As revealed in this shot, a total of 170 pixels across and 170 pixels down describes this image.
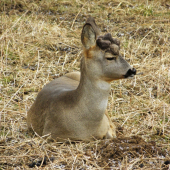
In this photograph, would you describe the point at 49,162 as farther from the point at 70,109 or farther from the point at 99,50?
the point at 99,50

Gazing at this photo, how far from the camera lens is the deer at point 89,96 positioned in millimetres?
3793

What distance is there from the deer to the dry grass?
0.17 m

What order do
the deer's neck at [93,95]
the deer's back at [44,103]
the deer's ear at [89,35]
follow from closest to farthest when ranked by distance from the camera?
the deer's ear at [89,35] → the deer's neck at [93,95] → the deer's back at [44,103]

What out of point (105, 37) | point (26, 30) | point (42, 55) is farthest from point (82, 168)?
point (26, 30)

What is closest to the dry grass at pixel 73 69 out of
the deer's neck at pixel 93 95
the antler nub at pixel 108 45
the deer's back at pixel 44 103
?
the deer's back at pixel 44 103

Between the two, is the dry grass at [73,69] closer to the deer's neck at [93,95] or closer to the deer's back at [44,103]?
the deer's back at [44,103]

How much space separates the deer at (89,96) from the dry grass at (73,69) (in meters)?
0.17

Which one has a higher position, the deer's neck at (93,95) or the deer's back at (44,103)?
the deer's neck at (93,95)

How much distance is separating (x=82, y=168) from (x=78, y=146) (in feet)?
1.30

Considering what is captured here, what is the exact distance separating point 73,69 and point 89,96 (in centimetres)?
248

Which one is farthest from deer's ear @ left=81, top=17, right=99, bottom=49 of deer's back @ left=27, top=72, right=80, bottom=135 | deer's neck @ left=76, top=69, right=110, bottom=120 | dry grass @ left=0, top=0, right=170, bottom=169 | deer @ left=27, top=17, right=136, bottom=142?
dry grass @ left=0, top=0, right=170, bottom=169

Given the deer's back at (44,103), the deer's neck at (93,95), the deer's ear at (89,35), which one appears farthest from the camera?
the deer's back at (44,103)

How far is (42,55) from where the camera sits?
6727 millimetres

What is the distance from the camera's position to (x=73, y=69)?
6.34m
